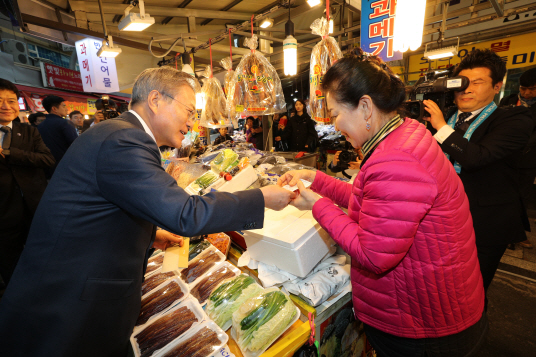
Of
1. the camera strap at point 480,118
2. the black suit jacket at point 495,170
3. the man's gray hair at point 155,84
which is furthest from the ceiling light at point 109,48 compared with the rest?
the camera strap at point 480,118

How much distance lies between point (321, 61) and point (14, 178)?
11.3 ft

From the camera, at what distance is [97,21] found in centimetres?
534

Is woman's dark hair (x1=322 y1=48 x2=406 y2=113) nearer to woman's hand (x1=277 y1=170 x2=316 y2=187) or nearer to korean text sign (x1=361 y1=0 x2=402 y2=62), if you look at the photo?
woman's hand (x1=277 y1=170 x2=316 y2=187)

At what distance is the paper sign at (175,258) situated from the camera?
1463mm

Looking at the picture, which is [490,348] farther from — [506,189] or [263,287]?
[263,287]

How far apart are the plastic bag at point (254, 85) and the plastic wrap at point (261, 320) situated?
6.79 feet

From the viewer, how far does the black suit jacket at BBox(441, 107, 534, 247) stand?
5.56 feet

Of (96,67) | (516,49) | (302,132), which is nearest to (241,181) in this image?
(302,132)

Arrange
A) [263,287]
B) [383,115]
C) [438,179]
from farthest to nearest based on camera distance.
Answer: [263,287] < [383,115] < [438,179]

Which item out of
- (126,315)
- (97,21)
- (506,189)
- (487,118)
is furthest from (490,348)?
(97,21)

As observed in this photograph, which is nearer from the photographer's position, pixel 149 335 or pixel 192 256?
pixel 149 335

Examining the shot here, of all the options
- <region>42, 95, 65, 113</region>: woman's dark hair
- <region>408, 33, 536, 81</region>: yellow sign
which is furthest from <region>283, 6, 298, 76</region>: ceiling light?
<region>408, 33, 536, 81</region>: yellow sign

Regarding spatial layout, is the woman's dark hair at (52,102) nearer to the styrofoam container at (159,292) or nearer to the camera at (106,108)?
the camera at (106,108)

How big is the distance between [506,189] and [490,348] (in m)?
1.62
